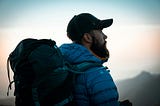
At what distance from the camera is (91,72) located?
4.02 ft

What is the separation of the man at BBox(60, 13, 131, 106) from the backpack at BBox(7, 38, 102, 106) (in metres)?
0.05

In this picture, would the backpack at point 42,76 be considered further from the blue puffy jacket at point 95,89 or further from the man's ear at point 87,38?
the man's ear at point 87,38

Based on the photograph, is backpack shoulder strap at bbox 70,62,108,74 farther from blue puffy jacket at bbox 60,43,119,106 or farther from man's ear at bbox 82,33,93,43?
man's ear at bbox 82,33,93,43

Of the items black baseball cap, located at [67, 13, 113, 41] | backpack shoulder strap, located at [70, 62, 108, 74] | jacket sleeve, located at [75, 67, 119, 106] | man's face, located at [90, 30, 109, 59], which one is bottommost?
jacket sleeve, located at [75, 67, 119, 106]

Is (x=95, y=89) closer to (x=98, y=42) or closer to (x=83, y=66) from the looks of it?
(x=83, y=66)

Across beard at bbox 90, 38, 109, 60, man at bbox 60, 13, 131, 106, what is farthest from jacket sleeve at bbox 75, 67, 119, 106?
beard at bbox 90, 38, 109, 60

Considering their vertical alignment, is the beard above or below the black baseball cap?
below

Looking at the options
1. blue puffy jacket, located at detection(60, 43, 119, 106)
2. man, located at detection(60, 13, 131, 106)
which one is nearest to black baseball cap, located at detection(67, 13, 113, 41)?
man, located at detection(60, 13, 131, 106)

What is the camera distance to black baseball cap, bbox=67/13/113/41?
1.50 metres

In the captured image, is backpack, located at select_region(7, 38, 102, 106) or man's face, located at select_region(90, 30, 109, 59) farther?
man's face, located at select_region(90, 30, 109, 59)

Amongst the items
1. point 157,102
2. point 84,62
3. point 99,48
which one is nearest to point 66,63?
point 84,62

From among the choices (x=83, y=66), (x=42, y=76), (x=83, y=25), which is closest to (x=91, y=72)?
(x=83, y=66)

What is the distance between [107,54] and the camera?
5.16ft

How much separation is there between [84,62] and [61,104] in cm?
21
